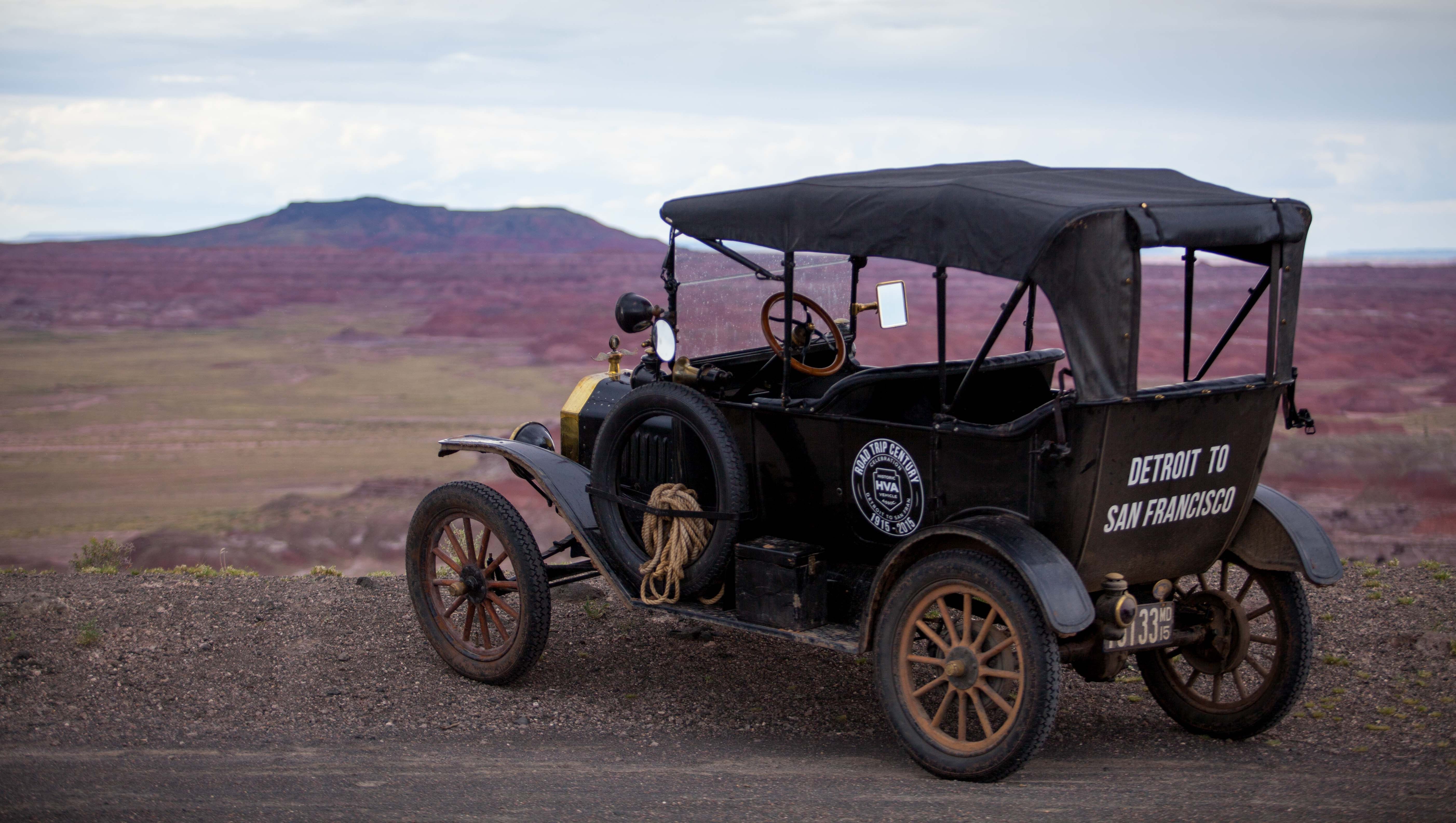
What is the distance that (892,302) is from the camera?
20.0ft

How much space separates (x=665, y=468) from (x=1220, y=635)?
272cm

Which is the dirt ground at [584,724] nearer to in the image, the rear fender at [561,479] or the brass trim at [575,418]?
the rear fender at [561,479]

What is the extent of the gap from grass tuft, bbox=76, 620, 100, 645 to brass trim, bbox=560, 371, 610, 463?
109 inches

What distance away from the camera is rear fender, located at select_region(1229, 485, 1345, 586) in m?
5.07

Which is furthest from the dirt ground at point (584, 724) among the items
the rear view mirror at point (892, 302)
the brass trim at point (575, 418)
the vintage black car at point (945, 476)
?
the rear view mirror at point (892, 302)

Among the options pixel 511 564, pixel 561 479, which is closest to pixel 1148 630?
pixel 561 479

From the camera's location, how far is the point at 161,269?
2657 inches

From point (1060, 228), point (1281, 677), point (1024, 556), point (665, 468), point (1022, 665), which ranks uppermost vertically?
point (1060, 228)

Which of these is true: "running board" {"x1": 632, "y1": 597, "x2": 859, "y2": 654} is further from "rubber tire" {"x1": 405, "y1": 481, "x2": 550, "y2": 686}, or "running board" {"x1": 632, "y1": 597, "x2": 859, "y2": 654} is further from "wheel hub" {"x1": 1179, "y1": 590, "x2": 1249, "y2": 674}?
"wheel hub" {"x1": 1179, "y1": 590, "x2": 1249, "y2": 674}

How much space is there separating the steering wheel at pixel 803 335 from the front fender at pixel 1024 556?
1.06 metres

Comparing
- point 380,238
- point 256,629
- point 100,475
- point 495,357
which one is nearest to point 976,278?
point 495,357

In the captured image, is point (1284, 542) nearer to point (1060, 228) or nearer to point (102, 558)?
point (1060, 228)

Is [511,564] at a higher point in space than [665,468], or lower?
lower

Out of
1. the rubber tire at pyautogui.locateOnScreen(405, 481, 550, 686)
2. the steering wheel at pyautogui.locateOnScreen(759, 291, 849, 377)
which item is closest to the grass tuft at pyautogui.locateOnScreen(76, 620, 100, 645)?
the rubber tire at pyautogui.locateOnScreen(405, 481, 550, 686)
